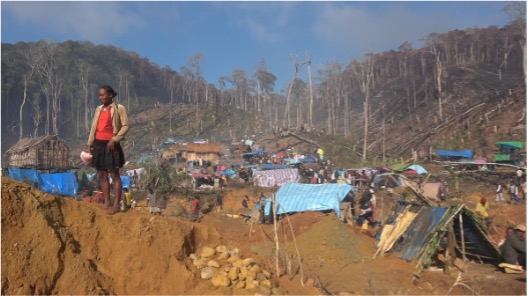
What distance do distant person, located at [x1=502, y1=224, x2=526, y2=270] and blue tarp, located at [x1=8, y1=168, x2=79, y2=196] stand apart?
17.7 metres

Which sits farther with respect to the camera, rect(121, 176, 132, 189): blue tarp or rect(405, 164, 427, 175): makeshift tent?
rect(405, 164, 427, 175): makeshift tent

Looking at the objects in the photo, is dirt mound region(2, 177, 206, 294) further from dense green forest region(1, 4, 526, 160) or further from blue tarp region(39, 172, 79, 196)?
dense green forest region(1, 4, 526, 160)

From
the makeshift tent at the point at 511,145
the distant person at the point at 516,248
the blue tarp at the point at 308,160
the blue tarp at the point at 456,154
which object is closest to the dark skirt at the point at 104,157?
the distant person at the point at 516,248

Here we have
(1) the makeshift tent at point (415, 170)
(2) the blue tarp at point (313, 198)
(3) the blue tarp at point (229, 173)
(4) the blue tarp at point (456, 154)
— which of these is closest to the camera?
(2) the blue tarp at point (313, 198)

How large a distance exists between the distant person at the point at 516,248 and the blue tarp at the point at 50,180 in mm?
17686

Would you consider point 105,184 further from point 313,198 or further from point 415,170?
point 415,170

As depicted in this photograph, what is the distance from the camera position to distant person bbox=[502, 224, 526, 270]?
8438mm

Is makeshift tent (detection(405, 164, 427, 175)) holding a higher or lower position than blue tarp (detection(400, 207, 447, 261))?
higher

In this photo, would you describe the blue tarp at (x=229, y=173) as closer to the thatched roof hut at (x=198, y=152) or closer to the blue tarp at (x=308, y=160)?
the thatched roof hut at (x=198, y=152)

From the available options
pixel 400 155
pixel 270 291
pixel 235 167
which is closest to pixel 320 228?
pixel 270 291

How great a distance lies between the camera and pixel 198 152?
33.6 metres

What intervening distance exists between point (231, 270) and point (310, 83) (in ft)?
135

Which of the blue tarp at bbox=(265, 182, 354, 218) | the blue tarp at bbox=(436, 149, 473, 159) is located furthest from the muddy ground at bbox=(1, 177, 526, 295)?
the blue tarp at bbox=(436, 149, 473, 159)

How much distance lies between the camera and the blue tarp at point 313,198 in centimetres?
1551
